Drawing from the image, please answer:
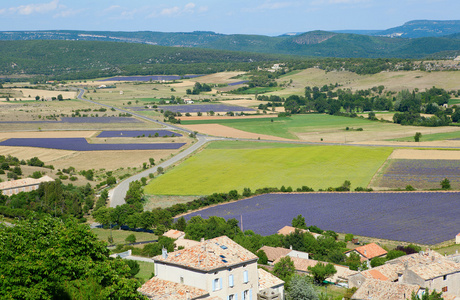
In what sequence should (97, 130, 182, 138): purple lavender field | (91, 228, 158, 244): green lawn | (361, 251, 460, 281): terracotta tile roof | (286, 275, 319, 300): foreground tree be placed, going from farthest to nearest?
(97, 130, 182, 138): purple lavender field < (91, 228, 158, 244): green lawn < (361, 251, 460, 281): terracotta tile roof < (286, 275, 319, 300): foreground tree

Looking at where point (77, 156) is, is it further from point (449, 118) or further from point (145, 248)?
point (449, 118)

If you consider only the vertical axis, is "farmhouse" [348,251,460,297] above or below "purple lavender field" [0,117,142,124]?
above

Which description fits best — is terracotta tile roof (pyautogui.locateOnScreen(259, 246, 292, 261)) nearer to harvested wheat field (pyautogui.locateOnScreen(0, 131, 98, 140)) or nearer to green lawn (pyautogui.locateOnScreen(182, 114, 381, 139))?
green lawn (pyautogui.locateOnScreen(182, 114, 381, 139))

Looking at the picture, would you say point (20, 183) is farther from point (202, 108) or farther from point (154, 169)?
point (202, 108)

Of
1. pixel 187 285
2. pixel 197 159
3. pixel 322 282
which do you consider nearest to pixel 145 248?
pixel 322 282

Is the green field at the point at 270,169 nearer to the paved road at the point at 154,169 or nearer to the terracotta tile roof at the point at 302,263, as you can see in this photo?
the paved road at the point at 154,169

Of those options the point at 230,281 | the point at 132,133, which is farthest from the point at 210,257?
the point at 132,133

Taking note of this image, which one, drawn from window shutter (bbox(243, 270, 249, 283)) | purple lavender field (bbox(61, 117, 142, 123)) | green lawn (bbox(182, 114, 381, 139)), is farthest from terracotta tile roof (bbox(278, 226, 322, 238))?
purple lavender field (bbox(61, 117, 142, 123))
